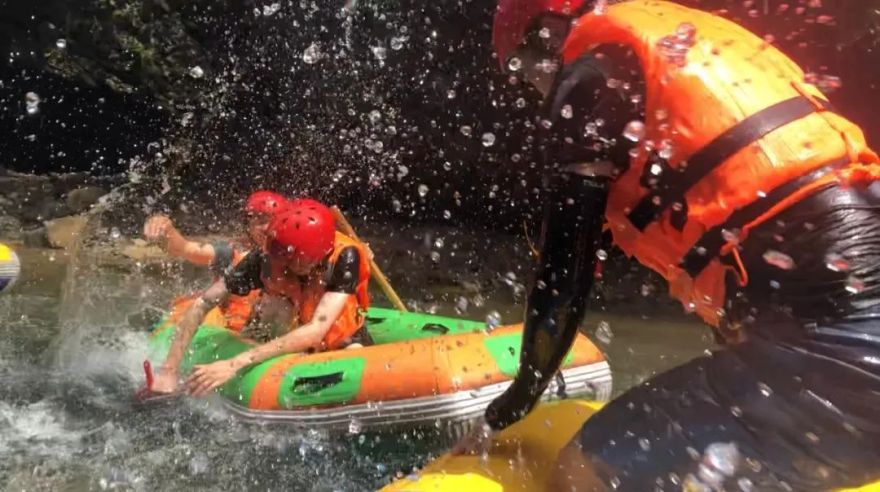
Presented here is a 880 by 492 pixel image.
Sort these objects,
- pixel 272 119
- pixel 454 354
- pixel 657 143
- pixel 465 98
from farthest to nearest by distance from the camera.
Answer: pixel 272 119
pixel 465 98
pixel 454 354
pixel 657 143

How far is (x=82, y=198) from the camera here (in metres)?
8.67

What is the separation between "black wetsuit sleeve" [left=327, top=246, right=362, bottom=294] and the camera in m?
→ 4.00

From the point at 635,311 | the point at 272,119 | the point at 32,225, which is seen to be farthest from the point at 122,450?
the point at 272,119

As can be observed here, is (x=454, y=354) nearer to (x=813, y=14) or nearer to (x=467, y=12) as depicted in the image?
(x=813, y=14)

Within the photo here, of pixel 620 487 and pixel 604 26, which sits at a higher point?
pixel 604 26

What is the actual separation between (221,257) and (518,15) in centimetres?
348

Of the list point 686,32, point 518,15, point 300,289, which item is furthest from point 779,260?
point 300,289

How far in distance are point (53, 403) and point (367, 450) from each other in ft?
5.29

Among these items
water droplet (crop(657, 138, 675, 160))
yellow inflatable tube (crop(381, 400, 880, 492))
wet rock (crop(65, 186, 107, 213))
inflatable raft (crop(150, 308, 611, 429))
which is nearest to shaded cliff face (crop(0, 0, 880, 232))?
wet rock (crop(65, 186, 107, 213))

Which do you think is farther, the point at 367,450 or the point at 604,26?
the point at 367,450

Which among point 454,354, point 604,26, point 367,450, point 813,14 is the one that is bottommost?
point 367,450

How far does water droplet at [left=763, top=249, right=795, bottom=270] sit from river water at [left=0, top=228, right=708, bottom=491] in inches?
83.4

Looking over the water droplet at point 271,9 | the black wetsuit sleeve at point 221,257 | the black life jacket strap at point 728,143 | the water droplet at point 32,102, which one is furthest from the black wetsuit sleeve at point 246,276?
the water droplet at point 32,102

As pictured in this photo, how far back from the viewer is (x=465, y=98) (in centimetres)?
867
